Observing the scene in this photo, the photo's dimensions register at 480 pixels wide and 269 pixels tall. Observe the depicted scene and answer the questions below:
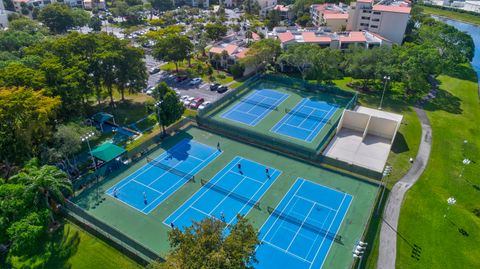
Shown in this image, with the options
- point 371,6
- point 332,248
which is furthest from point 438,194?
point 371,6

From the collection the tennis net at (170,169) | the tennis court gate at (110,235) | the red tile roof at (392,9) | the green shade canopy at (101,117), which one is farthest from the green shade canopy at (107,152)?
the red tile roof at (392,9)

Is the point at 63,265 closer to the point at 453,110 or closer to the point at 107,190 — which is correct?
the point at 107,190

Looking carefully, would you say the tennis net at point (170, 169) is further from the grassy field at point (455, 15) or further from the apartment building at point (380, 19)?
the grassy field at point (455, 15)

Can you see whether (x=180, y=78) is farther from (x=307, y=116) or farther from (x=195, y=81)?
(x=307, y=116)

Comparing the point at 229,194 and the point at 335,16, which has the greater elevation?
the point at 335,16

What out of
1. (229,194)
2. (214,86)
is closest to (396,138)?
(229,194)

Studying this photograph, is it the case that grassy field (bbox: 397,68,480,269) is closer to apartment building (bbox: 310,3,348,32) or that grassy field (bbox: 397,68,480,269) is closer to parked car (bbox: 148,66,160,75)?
apartment building (bbox: 310,3,348,32)
